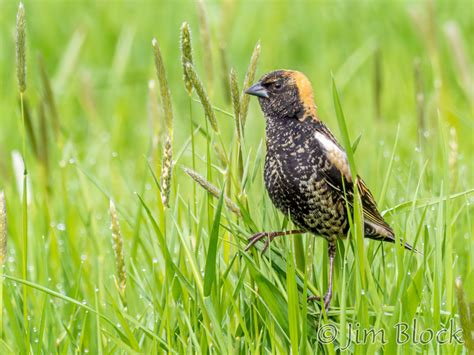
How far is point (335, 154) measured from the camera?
3219mm

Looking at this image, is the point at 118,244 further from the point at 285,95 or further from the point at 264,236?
the point at 285,95

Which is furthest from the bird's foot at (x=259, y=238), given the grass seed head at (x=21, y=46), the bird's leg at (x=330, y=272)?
the grass seed head at (x=21, y=46)

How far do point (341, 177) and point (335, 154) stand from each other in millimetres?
79

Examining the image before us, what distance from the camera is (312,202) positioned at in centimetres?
317

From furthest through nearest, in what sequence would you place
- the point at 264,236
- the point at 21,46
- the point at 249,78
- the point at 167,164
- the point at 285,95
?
the point at 285,95 → the point at 264,236 → the point at 249,78 → the point at 21,46 → the point at 167,164

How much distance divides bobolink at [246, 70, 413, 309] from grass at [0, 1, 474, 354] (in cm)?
8

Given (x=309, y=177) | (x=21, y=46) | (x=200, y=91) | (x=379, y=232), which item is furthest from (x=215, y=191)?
(x=379, y=232)

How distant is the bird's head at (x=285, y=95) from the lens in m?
3.41

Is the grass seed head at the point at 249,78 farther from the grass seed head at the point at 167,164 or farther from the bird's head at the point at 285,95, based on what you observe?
the bird's head at the point at 285,95

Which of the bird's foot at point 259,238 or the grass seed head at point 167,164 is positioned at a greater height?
the grass seed head at point 167,164

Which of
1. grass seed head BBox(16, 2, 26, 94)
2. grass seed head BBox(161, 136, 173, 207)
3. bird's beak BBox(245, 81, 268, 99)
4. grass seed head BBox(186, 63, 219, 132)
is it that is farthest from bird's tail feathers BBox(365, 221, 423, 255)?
grass seed head BBox(16, 2, 26, 94)

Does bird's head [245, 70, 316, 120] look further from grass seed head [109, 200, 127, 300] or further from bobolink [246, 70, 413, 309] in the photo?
grass seed head [109, 200, 127, 300]

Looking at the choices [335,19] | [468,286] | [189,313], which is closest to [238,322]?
[189,313]

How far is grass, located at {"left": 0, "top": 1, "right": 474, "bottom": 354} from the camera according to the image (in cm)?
281
